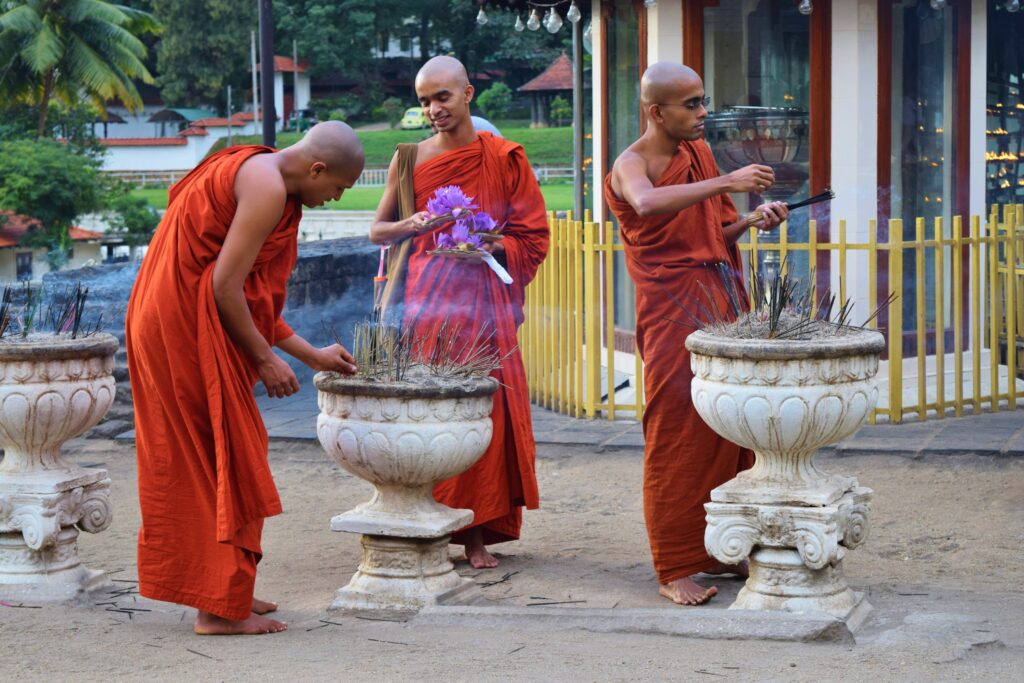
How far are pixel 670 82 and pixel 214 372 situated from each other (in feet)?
5.99

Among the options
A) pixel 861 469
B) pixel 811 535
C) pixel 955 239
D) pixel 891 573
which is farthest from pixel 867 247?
pixel 811 535

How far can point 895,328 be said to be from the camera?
26.2 ft

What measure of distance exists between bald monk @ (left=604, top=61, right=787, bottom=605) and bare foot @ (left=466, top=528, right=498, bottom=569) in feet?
2.44

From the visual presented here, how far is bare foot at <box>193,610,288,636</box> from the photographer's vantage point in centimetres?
453

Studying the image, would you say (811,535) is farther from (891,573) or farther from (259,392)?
(259,392)

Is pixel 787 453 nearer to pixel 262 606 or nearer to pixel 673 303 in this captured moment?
pixel 673 303

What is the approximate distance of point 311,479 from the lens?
24.4 feet

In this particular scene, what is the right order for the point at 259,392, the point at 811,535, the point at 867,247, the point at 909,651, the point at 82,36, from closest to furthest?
the point at 909,651, the point at 811,535, the point at 867,247, the point at 259,392, the point at 82,36

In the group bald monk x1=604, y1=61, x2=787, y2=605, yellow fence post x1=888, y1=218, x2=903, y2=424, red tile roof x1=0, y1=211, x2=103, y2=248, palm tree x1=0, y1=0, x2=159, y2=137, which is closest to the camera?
bald monk x1=604, y1=61, x2=787, y2=605

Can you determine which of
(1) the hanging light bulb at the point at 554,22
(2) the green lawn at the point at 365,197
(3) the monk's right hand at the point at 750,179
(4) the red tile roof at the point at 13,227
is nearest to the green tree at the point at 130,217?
(2) the green lawn at the point at 365,197

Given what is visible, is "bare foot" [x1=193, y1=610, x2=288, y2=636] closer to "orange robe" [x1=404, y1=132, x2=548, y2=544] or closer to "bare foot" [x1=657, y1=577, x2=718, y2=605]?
"orange robe" [x1=404, y1=132, x2=548, y2=544]

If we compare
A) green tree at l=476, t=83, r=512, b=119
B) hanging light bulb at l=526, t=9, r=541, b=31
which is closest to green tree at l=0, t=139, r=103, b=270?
green tree at l=476, t=83, r=512, b=119

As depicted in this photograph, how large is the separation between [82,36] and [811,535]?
36.6 meters

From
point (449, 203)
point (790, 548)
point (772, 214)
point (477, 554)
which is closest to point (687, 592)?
point (790, 548)
